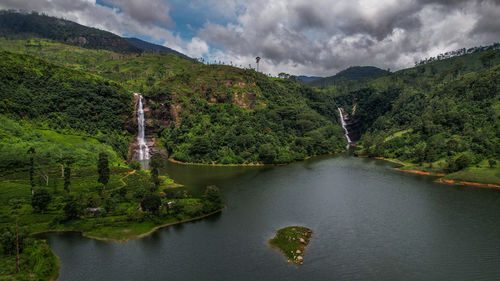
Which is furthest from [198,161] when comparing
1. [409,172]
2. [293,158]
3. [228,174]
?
[409,172]

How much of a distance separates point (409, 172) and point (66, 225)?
314ft

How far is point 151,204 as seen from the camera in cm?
5322

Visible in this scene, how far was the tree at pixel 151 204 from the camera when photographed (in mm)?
53281

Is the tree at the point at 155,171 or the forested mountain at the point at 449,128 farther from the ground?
the forested mountain at the point at 449,128

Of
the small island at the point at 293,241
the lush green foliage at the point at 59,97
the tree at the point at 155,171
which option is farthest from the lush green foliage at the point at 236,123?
the small island at the point at 293,241

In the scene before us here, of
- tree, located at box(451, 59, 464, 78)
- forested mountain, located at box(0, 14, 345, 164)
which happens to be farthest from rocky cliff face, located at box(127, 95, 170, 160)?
tree, located at box(451, 59, 464, 78)

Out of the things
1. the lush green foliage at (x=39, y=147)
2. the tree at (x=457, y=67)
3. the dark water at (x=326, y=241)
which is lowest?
the dark water at (x=326, y=241)

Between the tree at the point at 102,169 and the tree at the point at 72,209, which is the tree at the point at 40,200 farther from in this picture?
the tree at the point at 102,169

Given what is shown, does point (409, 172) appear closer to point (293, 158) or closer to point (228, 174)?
point (293, 158)

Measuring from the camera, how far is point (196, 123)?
141 m

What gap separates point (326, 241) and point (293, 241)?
17.7ft

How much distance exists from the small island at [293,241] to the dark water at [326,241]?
1.17m

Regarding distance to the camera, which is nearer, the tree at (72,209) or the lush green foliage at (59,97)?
the tree at (72,209)

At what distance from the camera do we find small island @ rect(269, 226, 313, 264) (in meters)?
41.5
